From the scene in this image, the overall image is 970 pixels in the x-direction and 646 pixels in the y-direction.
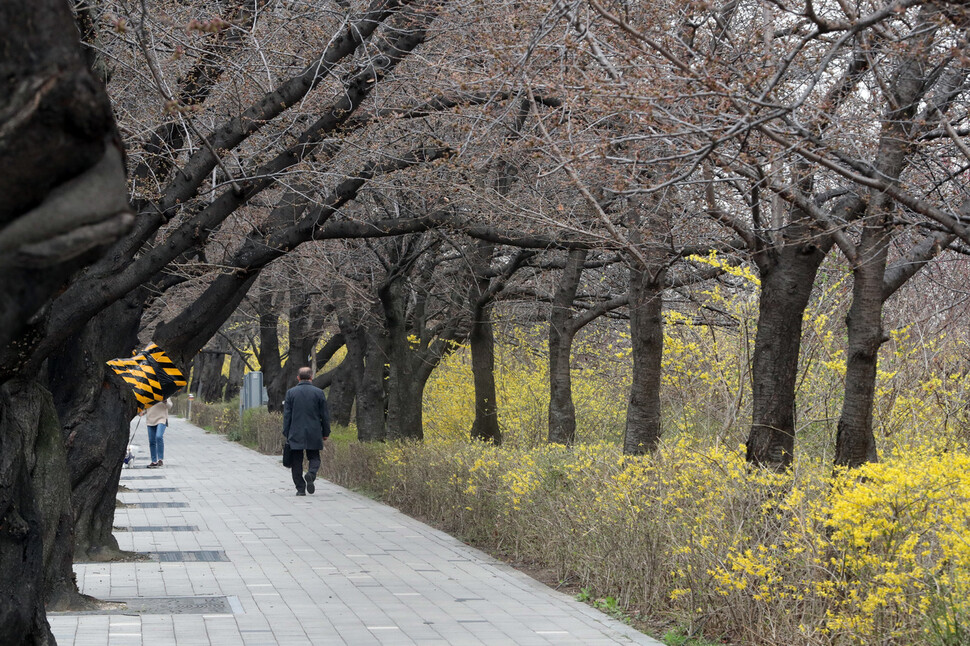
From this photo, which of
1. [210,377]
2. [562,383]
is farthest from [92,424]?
[210,377]

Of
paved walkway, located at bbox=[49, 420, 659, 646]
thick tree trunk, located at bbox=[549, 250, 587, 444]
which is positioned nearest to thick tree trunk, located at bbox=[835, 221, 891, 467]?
paved walkway, located at bbox=[49, 420, 659, 646]

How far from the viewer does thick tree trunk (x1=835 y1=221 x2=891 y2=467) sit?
6.96 m

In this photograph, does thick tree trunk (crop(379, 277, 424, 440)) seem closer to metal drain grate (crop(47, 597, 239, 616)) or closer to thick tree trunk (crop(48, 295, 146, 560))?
thick tree trunk (crop(48, 295, 146, 560))

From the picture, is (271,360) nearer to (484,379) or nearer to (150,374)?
(484,379)

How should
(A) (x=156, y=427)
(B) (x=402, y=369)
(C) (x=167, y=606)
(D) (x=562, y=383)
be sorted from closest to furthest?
1. (C) (x=167, y=606)
2. (D) (x=562, y=383)
3. (B) (x=402, y=369)
4. (A) (x=156, y=427)

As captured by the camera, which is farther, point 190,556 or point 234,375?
point 234,375

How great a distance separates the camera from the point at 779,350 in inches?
322

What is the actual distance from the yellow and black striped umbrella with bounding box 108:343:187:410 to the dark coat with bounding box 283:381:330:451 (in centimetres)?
529

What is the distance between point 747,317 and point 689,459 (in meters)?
4.28

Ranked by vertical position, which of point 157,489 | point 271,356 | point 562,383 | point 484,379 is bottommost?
point 157,489

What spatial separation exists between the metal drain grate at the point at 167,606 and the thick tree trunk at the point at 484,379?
848cm

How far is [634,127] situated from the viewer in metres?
7.04

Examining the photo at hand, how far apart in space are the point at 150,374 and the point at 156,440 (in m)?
13.5

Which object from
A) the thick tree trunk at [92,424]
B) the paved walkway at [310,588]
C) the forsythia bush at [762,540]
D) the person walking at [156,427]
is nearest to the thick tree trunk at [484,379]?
the paved walkway at [310,588]
